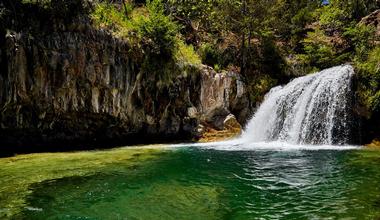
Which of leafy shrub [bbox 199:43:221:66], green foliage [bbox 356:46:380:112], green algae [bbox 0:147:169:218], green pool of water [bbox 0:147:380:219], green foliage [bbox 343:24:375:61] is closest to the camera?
green pool of water [bbox 0:147:380:219]

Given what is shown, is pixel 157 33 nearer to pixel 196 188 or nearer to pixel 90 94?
pixel 90 94

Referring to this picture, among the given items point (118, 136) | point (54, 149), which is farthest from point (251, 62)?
point (54, 149)

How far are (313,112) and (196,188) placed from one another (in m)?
13.1

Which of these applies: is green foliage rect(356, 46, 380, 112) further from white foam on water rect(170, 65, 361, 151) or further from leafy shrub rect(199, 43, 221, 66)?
leafy shrub rect(199, 43, 221, 66)

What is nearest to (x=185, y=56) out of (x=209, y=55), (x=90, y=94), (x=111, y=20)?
(x=209, y=55)

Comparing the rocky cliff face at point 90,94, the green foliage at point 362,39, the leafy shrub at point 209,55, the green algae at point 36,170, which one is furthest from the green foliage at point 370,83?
the green algae at point 36,170

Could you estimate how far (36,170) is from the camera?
457 inches

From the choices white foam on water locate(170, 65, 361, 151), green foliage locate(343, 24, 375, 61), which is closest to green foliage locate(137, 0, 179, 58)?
white foam on water locate(170, 65, 361, 151)

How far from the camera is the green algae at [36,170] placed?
7.71 meters

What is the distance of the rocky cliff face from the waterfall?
3.38 metres

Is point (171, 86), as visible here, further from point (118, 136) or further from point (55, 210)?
point (55, 210)

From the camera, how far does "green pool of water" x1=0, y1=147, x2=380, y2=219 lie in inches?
264

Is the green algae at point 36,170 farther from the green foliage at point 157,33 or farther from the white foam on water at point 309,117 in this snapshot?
the green foliage at point 157,33

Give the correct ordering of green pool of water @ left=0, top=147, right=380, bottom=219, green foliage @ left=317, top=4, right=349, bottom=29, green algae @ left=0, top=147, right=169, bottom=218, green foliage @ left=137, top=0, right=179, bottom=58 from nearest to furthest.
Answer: green pool of water @ left=0, top=147, right=380, bottom=219, green algae @ left=0, top=147, right=169, bottom=218, green foliage @ left=137, top=0, right=179, bottom=58, green foliage @ left=317, top=4, right=349, bottom=29
